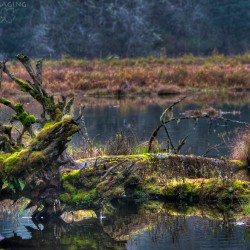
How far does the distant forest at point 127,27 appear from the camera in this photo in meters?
86.1

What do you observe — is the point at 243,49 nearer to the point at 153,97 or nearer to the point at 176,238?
the point at 153,97

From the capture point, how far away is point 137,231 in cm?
1329

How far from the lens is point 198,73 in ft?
178

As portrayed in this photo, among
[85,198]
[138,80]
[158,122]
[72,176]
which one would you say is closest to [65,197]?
[85,198]

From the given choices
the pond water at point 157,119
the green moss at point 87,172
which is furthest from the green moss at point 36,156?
the pond water at point 157,119

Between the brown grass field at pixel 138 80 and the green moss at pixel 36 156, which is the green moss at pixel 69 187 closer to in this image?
the green moss at pixel 36 156

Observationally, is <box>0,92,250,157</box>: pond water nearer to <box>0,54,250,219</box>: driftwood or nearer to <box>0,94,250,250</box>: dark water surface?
<box>0,54,250,219</box>: driftwood

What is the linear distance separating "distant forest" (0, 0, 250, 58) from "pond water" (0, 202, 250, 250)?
70882 millimetres

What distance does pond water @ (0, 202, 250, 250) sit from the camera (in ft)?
40.2

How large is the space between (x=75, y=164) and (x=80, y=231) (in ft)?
8.01

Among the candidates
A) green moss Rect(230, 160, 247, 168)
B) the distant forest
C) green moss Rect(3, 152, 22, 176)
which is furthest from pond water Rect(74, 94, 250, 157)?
the distant forest

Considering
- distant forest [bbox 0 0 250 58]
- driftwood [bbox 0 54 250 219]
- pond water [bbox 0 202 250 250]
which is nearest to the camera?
pond water [bbox 0 202 250 250]

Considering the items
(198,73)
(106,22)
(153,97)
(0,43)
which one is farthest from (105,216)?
(106,22)

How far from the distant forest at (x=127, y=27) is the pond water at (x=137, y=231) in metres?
70.9
